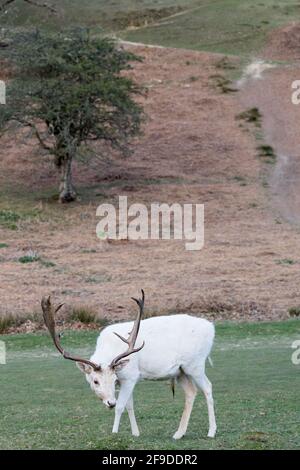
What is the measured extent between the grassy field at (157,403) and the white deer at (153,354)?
45cm

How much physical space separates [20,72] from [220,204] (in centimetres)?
1058

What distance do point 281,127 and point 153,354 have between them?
43914mm

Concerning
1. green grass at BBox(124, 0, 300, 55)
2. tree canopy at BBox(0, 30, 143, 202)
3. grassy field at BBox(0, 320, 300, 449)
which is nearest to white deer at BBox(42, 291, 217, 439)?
grassy field at BBox(0, 320, 300, 449)

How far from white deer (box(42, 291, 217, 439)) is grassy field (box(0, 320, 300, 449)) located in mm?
448

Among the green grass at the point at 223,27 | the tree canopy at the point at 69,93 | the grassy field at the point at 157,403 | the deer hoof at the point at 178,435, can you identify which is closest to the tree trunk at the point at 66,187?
the tree canopy at the point at 69,93

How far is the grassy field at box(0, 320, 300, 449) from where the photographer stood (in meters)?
11.8

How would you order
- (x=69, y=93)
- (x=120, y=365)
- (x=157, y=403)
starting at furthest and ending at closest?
(x=69, y=93) → (x=157, y=403) → (x=120, y=365)

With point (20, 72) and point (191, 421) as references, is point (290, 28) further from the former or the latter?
point (191, 421)

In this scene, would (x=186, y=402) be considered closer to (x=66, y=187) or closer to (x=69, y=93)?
(x=69, y=93)

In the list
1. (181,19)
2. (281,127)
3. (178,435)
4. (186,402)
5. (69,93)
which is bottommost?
(281,127)

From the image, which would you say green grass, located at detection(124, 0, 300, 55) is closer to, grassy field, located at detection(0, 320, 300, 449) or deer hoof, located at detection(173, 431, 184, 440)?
grassy field, located at detection(0, 320, 300, 449)

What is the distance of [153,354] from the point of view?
1237cm

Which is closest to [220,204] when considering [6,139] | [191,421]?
[6,139]

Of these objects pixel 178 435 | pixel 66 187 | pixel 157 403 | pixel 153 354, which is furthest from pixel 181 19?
pixel 178 435
